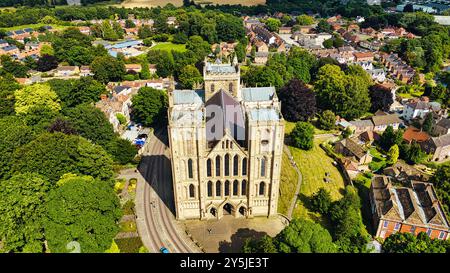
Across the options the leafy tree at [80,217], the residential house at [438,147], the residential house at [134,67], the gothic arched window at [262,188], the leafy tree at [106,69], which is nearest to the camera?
the leafy tree at [80,217]

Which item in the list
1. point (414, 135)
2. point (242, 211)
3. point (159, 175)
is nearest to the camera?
point (242, 211)

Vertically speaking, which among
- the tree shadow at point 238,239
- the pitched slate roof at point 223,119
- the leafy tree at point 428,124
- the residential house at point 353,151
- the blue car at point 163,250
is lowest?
the tree shadow at point 238,239

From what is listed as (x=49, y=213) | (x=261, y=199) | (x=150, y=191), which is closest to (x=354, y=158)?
(x=261, y=199)

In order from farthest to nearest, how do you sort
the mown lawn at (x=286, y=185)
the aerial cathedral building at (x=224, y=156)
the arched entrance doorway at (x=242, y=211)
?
the mown lawn at (x=286, y=185)
the arched entrance doorway at (x=242, y=211)
the aerial cathedral building at (x=224, y=156)

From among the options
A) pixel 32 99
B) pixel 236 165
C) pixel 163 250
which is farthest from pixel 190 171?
pixel 32 99

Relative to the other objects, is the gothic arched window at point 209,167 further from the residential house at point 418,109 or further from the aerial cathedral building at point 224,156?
the residential house at point 418,109

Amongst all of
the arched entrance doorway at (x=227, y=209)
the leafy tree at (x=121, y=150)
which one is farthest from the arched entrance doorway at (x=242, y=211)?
the leafy tree at (x=121, y=150)

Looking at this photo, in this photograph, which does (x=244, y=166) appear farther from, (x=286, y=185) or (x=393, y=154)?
(x=393, y=154)

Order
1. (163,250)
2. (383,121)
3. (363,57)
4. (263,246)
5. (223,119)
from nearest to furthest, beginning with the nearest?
1. (263,246)
2. (163,250)
3. (223,119)
4. (383,121)
5. (363,57)
